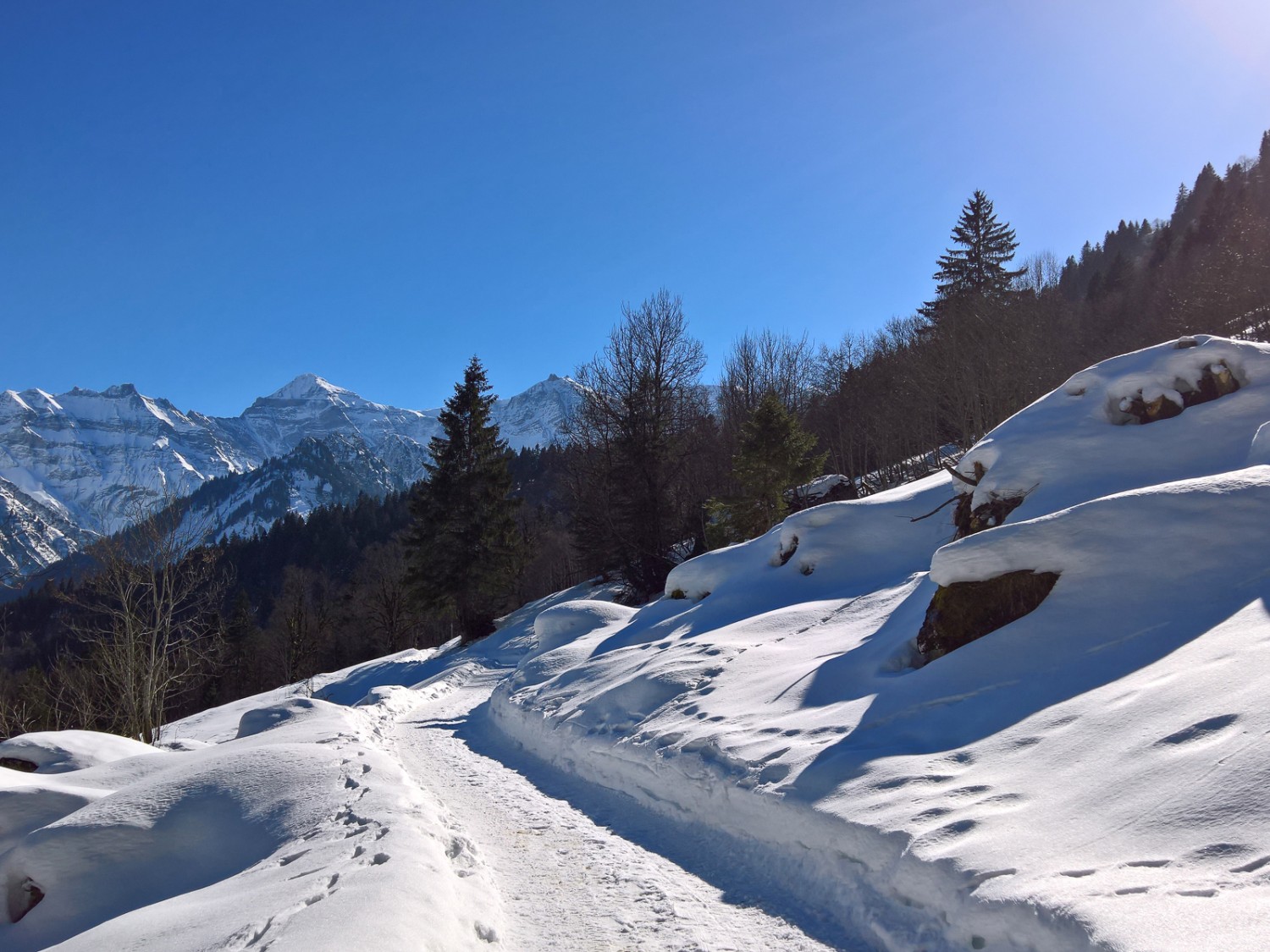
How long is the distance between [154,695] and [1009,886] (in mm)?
17856

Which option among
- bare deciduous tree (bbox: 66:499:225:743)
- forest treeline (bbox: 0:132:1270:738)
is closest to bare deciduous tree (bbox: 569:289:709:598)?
forest treeline (bbox: 0:132:1270:738)

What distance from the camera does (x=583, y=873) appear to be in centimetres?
540

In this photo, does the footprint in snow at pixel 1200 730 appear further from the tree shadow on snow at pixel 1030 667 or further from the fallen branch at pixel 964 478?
the fallen branch at pixel 964 478

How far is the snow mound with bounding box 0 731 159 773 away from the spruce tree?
19.9m

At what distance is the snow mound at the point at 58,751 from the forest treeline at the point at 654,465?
5353 millimetres

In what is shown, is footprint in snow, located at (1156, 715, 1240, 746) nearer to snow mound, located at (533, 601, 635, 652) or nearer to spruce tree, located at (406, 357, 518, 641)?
snow mound, located at (533, 601, 635, 652)

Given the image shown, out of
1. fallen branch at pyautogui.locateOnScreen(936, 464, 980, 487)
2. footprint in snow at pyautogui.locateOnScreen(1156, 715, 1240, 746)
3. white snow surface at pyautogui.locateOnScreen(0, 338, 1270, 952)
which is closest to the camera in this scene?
white snow surface at pyautogui.locateOnScreen(0, 338, 1270, 952)

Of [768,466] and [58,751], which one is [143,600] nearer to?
[58,751]

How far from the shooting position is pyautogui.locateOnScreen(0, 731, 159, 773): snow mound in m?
9.45

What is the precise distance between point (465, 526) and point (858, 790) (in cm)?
2681

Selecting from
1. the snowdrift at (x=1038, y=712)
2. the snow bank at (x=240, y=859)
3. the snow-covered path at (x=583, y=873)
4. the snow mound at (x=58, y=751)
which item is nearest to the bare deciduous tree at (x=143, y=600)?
the snow mound at (x=58, y=751)

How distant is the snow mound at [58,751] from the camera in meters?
9.45

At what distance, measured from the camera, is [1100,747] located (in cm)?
438

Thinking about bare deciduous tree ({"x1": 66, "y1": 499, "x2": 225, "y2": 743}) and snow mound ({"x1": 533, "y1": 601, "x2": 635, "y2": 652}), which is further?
snow mound ({"x1": 533, "y1": 601, "x2": 635, "y2": 652})
